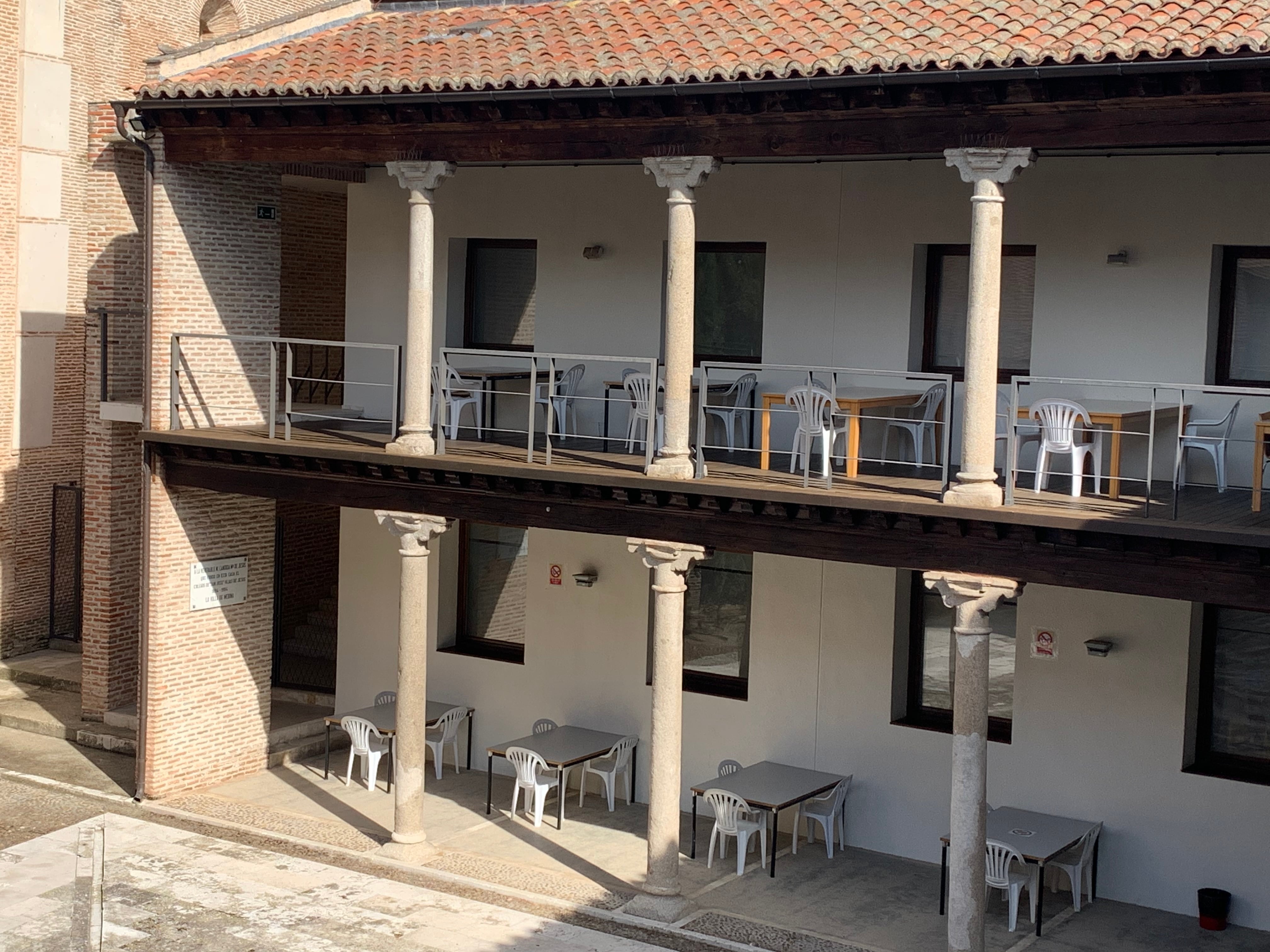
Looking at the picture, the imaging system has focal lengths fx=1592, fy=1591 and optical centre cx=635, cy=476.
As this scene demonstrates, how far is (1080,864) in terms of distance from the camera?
40.3ft

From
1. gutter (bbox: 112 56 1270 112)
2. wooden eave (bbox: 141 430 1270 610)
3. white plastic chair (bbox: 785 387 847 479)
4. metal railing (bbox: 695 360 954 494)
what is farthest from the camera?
white plastic chair (bbox: 785 387 847 479)

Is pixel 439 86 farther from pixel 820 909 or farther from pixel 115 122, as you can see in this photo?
pixel 820 909

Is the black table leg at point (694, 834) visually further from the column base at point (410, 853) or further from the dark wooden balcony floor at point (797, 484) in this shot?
the dark wooden balcony floor at point (797, 484)

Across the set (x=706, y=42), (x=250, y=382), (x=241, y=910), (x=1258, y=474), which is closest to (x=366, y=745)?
(x=241, y=910)

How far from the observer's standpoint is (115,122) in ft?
51.6

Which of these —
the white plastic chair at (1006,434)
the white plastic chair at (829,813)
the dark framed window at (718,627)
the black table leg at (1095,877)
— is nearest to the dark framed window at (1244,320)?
the white plastic chair at (1006,434)

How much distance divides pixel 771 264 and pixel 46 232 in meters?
10.8

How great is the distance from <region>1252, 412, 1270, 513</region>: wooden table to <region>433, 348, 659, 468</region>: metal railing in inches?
196

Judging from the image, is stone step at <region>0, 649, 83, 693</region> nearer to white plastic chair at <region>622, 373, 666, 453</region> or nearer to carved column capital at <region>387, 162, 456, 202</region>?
white plastic chair at <region>622, 373, 666, 453</region>

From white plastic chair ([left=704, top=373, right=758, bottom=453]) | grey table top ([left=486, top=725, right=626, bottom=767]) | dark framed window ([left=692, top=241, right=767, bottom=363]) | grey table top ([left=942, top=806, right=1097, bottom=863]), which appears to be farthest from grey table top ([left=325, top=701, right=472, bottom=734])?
grey table top ([left=942, top=806, right=1097, bottom=863])

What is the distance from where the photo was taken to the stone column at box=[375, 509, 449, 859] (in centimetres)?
1323

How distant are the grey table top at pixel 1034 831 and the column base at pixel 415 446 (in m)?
5.10

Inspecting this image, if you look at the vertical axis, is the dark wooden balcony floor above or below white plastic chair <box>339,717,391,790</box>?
above

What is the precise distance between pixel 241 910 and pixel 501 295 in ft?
22.4
